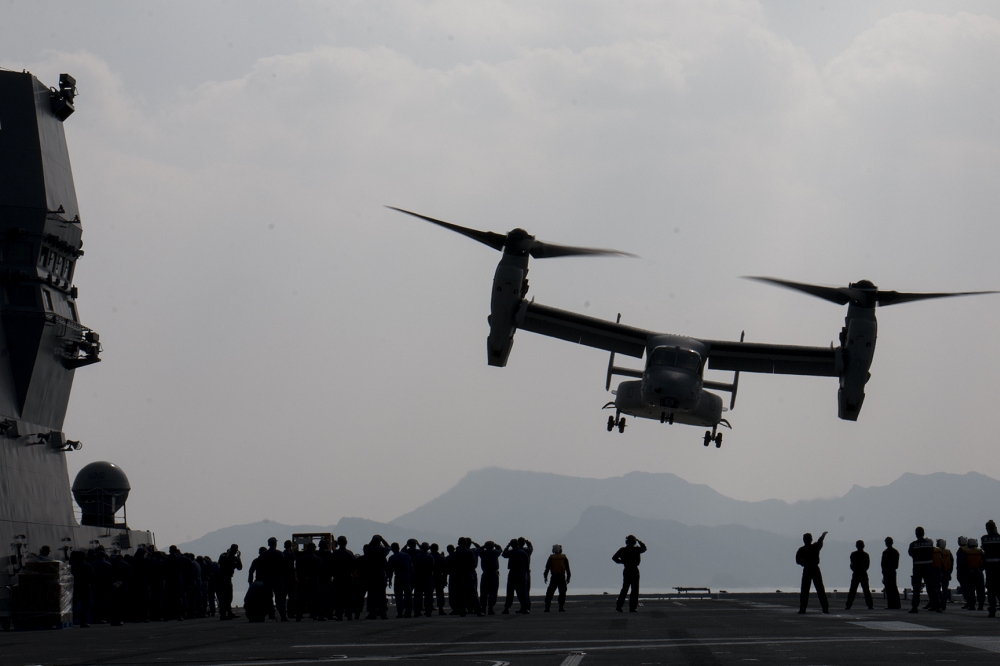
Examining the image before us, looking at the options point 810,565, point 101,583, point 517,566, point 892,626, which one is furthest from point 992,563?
point 101,583

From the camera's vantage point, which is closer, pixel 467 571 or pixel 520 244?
pixel 467 571

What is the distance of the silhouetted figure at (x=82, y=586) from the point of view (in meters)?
25.8

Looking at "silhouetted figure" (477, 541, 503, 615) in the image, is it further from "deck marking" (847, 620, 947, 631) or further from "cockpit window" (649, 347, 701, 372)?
"deck marking" (847, 620, 947, 631)

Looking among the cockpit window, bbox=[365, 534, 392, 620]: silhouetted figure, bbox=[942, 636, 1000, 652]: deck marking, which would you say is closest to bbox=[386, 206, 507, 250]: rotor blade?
the cockpit window

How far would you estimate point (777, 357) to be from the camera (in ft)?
115

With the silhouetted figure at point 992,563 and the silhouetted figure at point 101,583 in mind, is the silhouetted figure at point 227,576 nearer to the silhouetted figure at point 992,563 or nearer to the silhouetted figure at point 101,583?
the silhouetted figure at point 101,583

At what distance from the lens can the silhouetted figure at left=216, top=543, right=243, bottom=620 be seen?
27.6 meters

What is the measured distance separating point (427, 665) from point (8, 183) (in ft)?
77.0

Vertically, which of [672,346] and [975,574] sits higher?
[672,346]

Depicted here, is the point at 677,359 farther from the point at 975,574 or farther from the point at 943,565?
the point at 975,574

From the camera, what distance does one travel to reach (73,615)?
26281mm

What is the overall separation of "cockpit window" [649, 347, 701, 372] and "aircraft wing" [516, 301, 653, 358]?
2230 millimetres

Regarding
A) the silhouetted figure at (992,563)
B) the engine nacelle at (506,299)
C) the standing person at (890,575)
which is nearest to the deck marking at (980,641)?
the silhouetted figure at (992,563)

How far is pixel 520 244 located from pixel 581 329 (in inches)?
202
